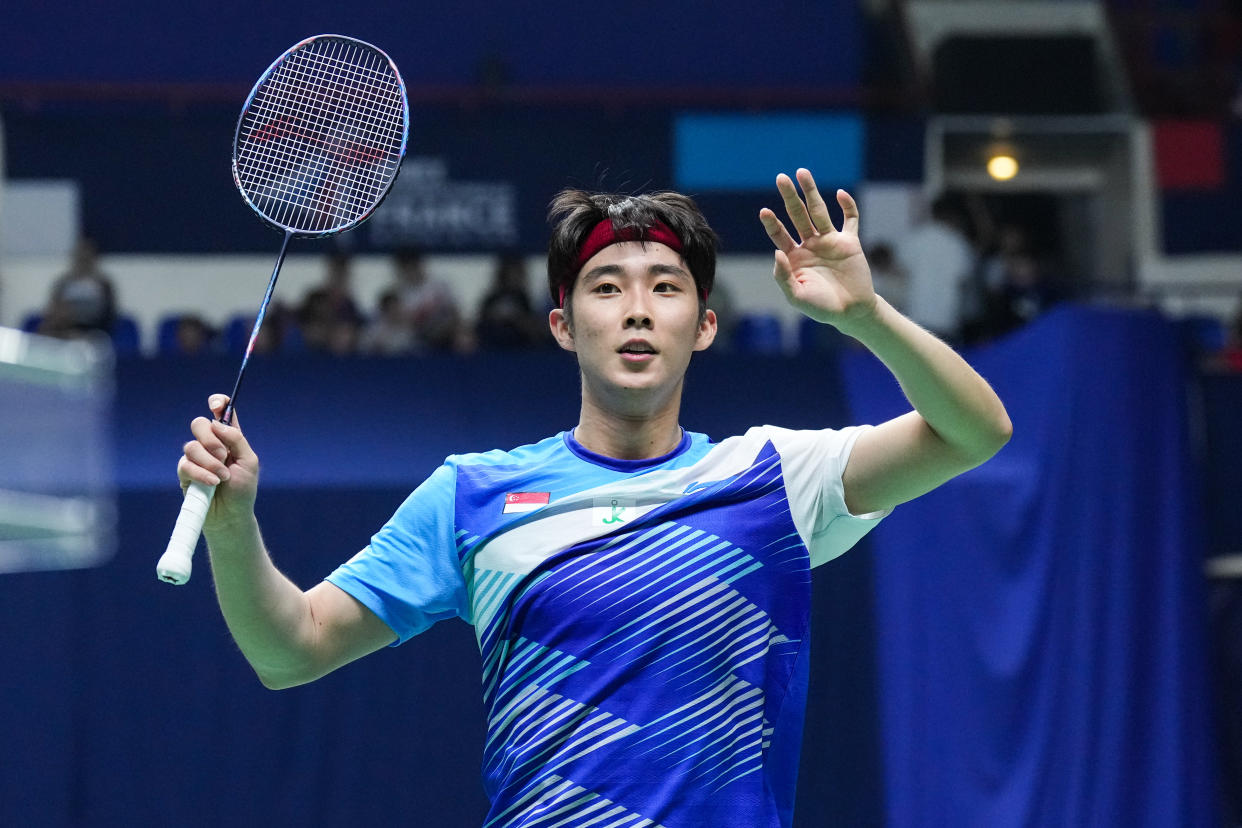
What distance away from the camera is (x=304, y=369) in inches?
240

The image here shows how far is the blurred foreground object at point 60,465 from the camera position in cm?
573

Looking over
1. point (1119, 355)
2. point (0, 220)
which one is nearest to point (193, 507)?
point (1119, 355)

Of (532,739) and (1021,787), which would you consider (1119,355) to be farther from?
(532,739)

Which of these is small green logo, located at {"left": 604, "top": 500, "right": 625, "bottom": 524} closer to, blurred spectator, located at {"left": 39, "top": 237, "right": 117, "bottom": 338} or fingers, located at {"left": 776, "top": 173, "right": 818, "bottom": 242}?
fingers, located at {"left": 776, "top": 173, "right": 818, "bottom": 242}

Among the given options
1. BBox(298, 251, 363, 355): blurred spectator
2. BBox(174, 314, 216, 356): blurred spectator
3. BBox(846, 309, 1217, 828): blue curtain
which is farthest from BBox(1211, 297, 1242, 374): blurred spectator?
BBox(174, 314, 216, 356): blurred spectator

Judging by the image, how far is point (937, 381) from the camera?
83.4 inches

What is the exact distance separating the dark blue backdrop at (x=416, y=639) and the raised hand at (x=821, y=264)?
123 inches

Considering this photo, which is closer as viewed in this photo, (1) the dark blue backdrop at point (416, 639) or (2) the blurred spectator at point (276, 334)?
(1) the dark blue backdrop at point (416, 639)

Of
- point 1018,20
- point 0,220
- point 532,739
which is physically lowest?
point 532,739

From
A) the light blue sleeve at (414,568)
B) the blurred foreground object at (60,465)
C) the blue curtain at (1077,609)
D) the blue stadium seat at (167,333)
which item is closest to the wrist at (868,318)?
the light blue sleeve at (414,568)

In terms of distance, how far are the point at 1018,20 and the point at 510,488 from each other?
11.4 metres

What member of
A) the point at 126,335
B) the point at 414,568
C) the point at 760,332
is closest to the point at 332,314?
the point at 126,335

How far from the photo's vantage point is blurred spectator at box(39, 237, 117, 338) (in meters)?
7.61

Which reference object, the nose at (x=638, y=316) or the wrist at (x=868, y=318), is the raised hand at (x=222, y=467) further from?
the wrist at (x=868, y=318)
